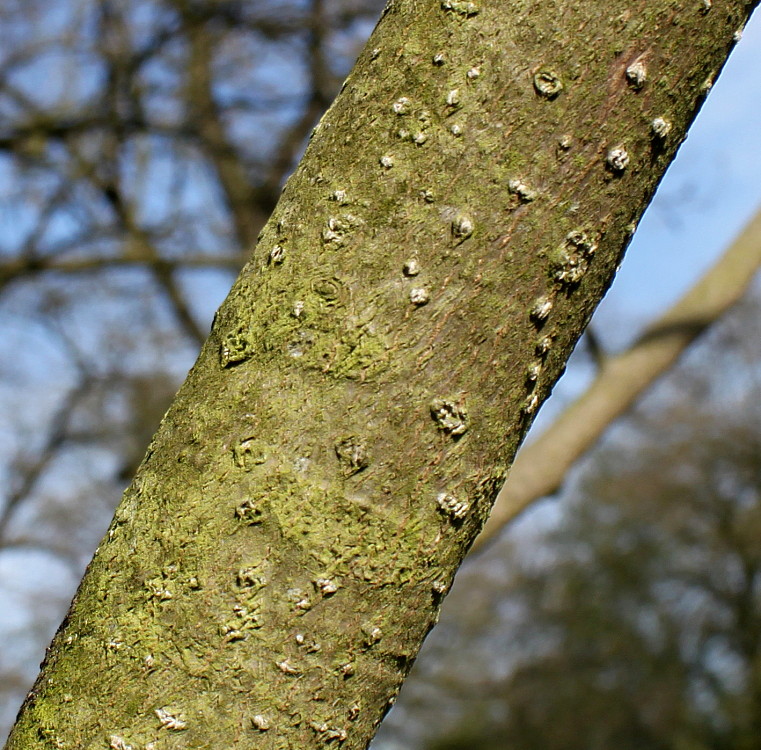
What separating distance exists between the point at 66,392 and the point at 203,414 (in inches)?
336

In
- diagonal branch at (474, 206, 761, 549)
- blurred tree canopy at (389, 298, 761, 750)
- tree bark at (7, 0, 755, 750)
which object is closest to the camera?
tree bark at (7, 0, 755, 750)

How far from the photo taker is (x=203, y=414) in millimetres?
773

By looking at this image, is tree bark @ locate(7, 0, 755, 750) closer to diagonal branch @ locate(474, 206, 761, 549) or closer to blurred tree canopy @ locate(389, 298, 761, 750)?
diagonal branch @ locate(474, 206, 761, 549)

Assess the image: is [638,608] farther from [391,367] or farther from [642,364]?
[391,367]

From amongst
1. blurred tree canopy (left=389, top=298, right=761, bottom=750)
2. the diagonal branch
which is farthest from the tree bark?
blurred tree canopy (left=389, top=298, right=761, bottom=750)

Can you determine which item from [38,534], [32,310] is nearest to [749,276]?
[32,310]

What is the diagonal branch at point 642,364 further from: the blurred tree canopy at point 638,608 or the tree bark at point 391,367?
the blurred tree canopy at point 638,608

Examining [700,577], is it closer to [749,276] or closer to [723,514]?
[723,514]

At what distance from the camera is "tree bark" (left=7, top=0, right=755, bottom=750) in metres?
0.71

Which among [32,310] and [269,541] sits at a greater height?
[32,310]

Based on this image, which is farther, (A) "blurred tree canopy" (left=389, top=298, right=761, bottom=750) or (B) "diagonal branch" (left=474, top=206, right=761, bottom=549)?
(A) "blurred tree canopy" (left=389, top=298, right=761, bottom=750)

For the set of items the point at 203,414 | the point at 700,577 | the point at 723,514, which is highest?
the point at 723,514

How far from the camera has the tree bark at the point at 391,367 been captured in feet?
2.34

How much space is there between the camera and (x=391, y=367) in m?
0.72
